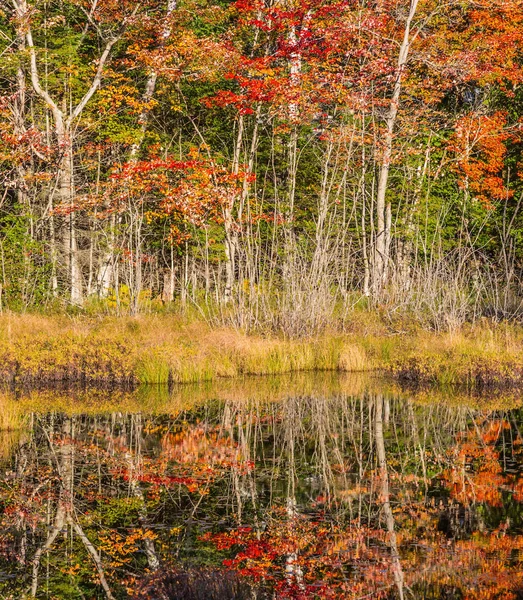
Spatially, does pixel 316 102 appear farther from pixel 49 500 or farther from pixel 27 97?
pixel 49 500

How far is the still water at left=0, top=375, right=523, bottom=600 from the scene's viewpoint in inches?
190

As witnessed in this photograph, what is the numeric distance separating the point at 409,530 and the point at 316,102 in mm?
12391

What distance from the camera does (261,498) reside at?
20.9 feet

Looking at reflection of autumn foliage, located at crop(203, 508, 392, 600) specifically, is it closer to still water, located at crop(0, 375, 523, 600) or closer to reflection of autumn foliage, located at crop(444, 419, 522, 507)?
still water, located at crop(0, 375, 523, 600)

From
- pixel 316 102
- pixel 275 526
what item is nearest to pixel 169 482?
pixel 275 526

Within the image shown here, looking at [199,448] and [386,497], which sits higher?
[386,497]

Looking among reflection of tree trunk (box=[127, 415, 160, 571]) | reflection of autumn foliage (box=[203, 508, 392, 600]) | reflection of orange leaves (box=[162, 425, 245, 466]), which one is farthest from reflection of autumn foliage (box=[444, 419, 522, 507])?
reflection of tree trunk (box=[127, 415, 160, 571])

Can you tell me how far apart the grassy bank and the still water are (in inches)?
50.5

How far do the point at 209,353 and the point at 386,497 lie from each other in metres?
5.96

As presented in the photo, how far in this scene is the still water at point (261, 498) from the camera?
483cm

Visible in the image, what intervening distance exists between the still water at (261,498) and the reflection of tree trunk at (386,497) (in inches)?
0.7

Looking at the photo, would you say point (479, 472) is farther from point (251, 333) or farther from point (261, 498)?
point (251, 333)

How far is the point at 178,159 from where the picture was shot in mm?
17578

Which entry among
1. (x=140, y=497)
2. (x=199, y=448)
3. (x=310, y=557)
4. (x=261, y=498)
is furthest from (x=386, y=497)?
(x=199, y=448)
